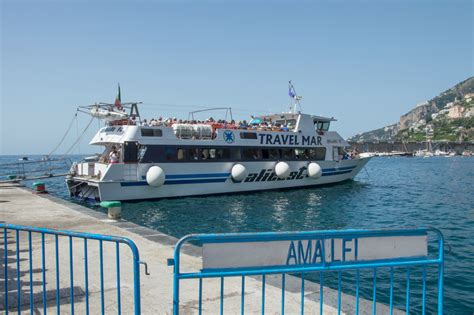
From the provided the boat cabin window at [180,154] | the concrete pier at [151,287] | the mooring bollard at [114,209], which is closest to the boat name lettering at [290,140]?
the boat cabin window at [180,154]

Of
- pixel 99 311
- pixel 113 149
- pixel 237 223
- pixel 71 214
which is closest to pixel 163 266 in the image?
pixel 99 311

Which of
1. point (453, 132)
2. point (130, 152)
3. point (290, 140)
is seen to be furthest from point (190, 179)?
point (453, 132)

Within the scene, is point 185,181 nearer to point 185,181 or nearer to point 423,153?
point 185,181

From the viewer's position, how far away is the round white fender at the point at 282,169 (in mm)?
24266

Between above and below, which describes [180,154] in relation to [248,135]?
below

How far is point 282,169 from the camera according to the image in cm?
2423

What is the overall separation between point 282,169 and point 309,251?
20509mm

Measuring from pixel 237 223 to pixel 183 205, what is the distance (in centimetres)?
498

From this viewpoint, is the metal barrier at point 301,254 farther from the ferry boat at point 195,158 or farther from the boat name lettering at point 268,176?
the boat name lettering at point 268,176

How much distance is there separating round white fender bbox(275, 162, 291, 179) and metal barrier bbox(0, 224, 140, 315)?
1669cm

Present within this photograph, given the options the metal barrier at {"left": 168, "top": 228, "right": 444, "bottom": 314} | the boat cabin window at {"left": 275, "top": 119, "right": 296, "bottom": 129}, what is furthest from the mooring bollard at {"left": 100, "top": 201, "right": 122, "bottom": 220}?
the boat cabin window at {"left": 275, "top": 119, "right": 296, "bottom": 129}

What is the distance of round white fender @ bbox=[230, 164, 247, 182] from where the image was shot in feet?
73.7

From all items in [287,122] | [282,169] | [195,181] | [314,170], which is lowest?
[195,181]

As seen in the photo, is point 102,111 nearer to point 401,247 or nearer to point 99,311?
point 99,311
